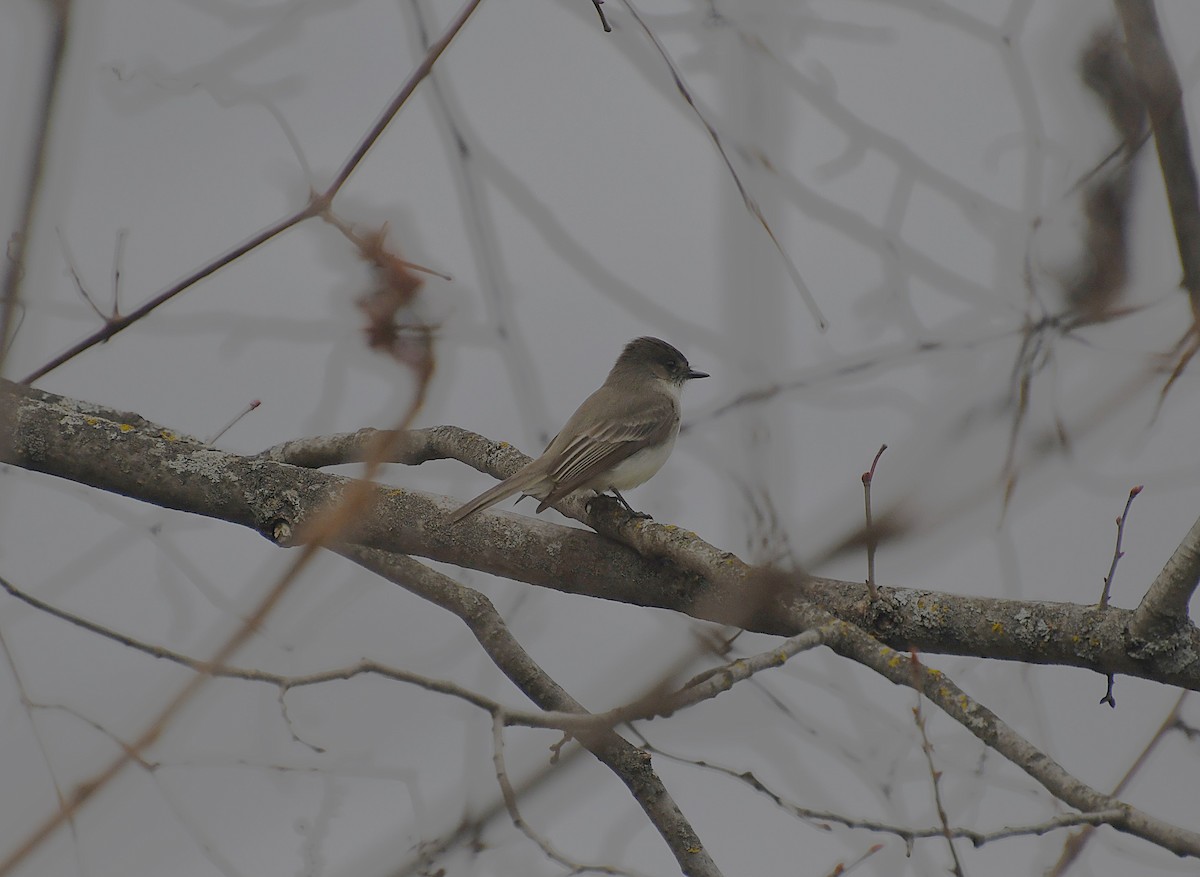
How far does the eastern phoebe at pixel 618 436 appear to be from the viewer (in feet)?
14.8

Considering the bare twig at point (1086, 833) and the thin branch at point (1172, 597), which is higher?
the thin branch at point (1172, 597)

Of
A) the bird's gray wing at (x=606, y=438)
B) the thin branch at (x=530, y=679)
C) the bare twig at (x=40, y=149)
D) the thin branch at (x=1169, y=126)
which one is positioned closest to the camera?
the bare twig at (x=40, y=149)

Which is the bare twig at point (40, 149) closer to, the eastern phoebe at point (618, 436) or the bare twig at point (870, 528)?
the bare twig at point (870, 528)

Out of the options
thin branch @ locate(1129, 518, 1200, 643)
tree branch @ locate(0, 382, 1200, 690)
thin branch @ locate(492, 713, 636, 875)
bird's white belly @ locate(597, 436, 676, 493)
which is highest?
bird's white belly @ locate(597, 436, 676, 493)

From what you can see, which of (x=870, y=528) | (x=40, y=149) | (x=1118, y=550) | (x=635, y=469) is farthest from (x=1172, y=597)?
(x=635, y=469)

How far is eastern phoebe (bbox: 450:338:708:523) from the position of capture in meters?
4.50

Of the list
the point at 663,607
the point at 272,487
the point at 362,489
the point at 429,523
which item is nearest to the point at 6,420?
the point at 272,487

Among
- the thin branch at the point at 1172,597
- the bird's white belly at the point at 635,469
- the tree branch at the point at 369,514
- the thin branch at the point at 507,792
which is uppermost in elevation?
the bird's white belly at the point at 635,469

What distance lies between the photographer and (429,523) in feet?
12.3

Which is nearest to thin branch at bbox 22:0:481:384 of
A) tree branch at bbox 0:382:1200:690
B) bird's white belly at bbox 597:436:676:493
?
tree branch at bbox 0:382:1200:690

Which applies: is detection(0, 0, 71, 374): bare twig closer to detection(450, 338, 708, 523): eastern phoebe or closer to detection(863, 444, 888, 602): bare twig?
detection(863, 444, 888, 602): bare twig

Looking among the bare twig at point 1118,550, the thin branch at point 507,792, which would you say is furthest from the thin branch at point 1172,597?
the thin branch at point 507,792

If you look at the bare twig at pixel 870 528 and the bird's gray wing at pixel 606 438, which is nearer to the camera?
the bare twig at pixel 870 528

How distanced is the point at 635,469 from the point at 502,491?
44.4 inches
